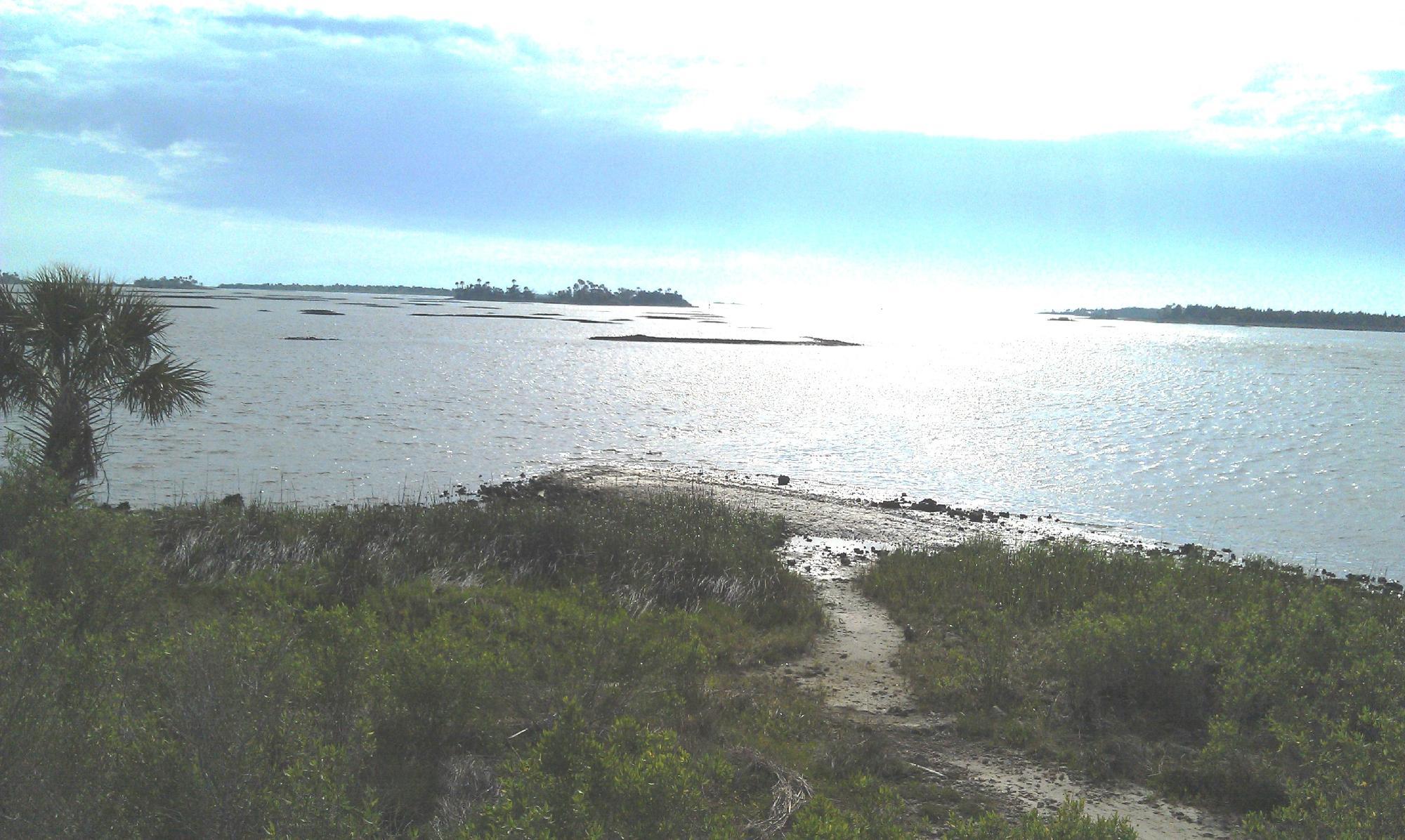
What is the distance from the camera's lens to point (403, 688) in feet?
21.5

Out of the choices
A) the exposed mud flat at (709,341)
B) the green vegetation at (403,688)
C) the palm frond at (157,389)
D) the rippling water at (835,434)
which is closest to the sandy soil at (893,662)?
the green vegetation at (403,688)

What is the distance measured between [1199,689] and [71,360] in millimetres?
16786

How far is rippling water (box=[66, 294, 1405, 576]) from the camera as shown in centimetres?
2258

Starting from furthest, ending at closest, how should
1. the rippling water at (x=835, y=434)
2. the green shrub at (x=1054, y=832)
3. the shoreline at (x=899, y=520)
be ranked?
the rippling water at (x=835, y=434) < the shoreline at (x=899, y=520) < the green shrub at (x=1054, y=832)

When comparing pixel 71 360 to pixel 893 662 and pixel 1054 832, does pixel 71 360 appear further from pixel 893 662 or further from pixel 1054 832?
pixel 1054 832

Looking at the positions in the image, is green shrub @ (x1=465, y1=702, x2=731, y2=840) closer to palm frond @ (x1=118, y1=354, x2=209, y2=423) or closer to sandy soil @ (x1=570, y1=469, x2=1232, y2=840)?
sandy soil @ (x1=570, y1=469, x2=1232, y2=840)

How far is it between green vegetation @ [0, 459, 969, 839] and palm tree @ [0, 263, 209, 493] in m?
2.02

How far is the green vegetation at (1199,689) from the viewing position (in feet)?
18.8

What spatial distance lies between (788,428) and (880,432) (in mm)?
4112

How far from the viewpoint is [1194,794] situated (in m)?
7.10

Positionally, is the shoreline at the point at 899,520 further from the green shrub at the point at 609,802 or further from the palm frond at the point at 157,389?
the green shrub at the point at 609,802

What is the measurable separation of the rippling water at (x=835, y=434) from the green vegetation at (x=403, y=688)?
29.5 feet

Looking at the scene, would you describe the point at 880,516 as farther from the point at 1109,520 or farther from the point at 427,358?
the point at 427,358

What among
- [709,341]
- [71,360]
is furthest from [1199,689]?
[709,341]
